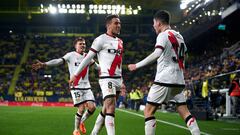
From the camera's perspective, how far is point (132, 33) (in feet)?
196

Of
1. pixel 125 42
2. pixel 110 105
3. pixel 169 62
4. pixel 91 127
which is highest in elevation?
pixel 125 42

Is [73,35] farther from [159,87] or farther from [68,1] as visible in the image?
[159,87]

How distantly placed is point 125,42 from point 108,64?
169 ft

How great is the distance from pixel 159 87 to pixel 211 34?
36.6 metres

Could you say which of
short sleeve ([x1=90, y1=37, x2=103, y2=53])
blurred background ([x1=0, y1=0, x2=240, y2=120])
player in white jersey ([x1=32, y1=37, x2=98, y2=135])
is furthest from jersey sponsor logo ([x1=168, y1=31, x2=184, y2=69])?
blurred background ([x1=0, y1=0, x2=240, y2=120])

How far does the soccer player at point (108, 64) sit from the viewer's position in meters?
7.42

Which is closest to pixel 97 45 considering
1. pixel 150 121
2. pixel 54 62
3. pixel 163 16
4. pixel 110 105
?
pixel 110 105

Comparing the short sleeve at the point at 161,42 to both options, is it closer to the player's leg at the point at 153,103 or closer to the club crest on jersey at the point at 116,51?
the player's leg at the point at 153,103

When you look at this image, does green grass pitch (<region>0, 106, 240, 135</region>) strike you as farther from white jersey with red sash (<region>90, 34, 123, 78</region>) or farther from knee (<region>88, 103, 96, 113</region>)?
white jersey with red sash (<region>90, 34, 123, 78</region>)

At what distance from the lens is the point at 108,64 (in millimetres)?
7566

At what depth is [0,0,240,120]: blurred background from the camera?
95.8 feet

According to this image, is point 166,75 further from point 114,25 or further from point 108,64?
point 114,25

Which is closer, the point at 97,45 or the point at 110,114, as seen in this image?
the point at 110,114

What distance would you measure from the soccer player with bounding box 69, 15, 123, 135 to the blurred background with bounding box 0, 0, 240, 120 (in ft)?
38.0
